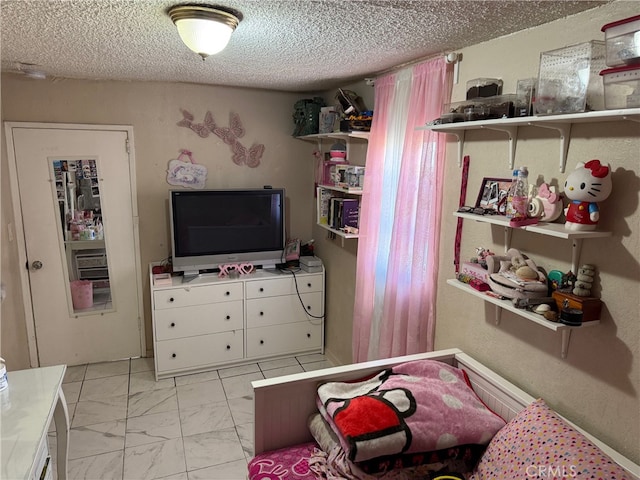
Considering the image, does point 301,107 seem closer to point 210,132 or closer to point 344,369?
point 210,132

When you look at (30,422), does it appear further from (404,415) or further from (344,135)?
Answer: (344,135)

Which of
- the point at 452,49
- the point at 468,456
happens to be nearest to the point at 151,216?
the point at 452,49

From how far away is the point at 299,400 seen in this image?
1936 mm

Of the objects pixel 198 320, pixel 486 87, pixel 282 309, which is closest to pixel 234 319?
pixel 198 320

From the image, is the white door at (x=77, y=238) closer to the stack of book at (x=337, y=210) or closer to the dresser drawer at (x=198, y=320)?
the dresser drawer at (x=198, y=320)

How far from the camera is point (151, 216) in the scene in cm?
359

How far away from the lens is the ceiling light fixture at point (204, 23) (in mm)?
1576

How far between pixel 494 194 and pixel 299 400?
126cm

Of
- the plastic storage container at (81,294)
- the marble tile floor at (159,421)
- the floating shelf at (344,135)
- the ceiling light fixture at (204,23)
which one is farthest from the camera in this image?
the plastic storage container at (81,294)

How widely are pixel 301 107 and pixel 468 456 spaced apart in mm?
2857

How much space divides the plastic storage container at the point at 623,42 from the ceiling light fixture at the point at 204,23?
49.1 inches

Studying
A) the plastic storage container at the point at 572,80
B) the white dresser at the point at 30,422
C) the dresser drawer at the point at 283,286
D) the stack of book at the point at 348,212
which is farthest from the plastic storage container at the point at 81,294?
the plastic storage container at the point at 572,80

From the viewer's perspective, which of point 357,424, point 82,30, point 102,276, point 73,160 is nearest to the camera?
point 357,424

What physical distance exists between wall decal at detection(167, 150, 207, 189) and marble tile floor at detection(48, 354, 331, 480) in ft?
5.07
